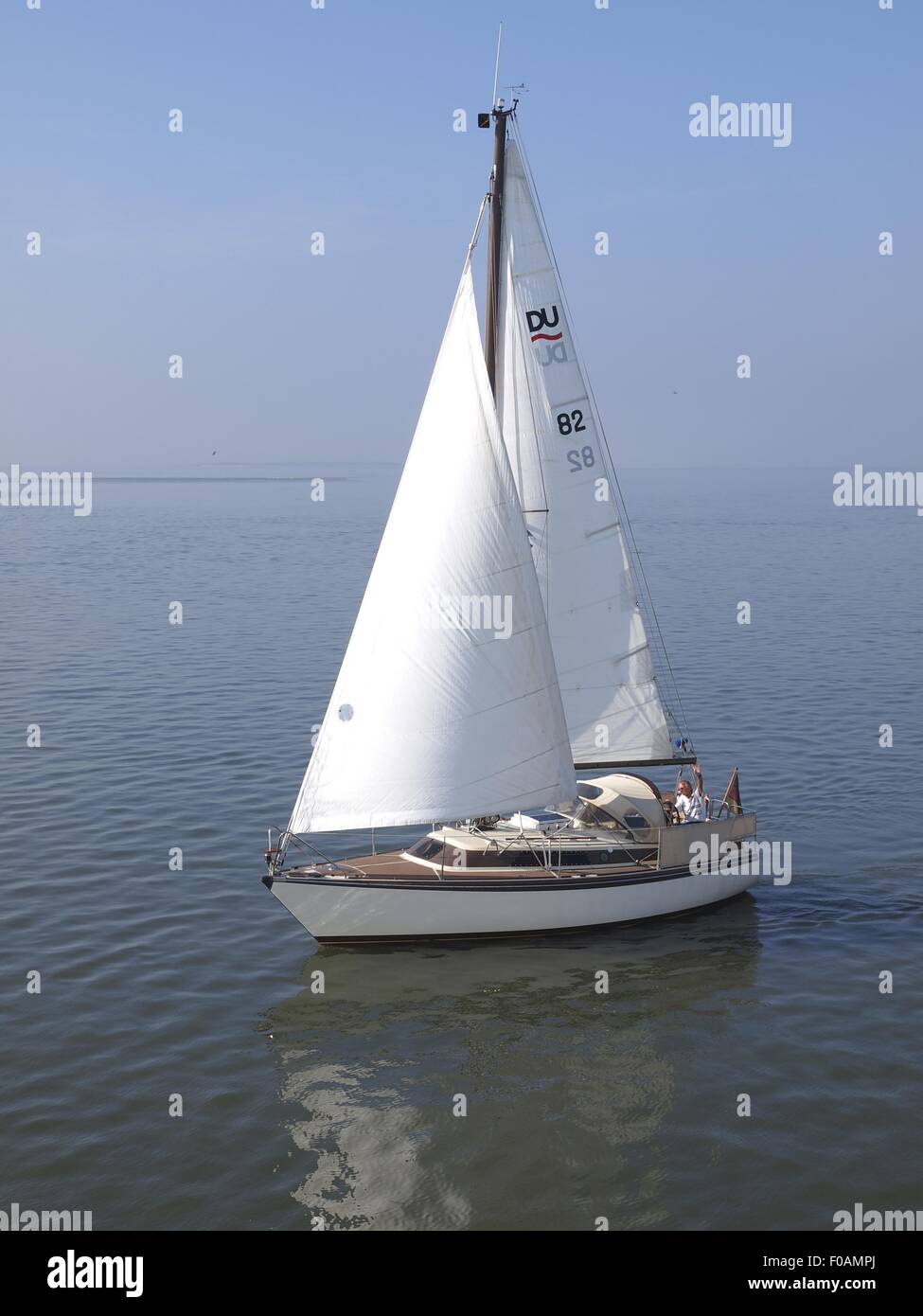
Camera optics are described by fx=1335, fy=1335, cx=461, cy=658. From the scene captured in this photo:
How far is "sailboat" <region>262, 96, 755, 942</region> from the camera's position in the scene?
28391 millimetres

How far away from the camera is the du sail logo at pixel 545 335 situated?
29984mm

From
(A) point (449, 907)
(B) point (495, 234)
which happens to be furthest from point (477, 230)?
(A) point (449, 907)

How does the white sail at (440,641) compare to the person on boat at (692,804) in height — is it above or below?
above

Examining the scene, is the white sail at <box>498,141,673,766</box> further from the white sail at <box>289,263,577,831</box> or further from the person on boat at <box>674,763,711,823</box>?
the white sail at <box>289,263,577,831</box>

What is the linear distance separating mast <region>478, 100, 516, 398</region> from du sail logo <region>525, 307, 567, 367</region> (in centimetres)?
87

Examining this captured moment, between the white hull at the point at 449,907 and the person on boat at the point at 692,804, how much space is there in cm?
216

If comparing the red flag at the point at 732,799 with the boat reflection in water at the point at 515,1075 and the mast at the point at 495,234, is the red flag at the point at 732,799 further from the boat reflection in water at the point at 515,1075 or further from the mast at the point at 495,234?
the mast at the point at 495,234

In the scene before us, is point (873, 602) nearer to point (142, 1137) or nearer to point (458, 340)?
point (458, 340)

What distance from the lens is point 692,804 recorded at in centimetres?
3200

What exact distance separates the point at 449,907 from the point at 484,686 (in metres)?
4.83

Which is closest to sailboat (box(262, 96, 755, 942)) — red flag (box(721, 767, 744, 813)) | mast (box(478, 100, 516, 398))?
mast (box(478, 100, 516, 398))

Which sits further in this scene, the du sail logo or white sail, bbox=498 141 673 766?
the du sail logo

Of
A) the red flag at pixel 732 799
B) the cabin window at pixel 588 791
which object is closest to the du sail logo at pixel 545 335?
the cabin window at pixel 588 791
